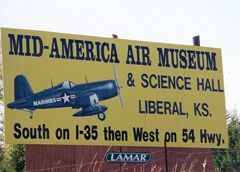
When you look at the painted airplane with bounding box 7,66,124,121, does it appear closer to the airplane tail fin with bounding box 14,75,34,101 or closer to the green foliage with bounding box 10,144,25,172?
the airplane tail fin with bounding box 14,75,34,101

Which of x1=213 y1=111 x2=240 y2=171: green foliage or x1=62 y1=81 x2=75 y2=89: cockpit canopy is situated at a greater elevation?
x1=62 y1=81 x2=75 y2=89: cockpit canopy

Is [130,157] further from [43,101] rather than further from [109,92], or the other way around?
[43,101]

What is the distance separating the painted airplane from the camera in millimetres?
14477

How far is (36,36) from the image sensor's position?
14.9 meters

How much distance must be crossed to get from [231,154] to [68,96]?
53.7 feet

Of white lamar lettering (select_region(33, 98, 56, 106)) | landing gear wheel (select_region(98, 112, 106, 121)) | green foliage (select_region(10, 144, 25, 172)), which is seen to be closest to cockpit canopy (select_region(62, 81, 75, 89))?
white lamar lettering (select_region(33, 98, 56, 106))

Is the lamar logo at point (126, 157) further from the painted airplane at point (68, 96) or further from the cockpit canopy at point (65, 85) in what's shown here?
the cockpit canopy at point (65, 85)

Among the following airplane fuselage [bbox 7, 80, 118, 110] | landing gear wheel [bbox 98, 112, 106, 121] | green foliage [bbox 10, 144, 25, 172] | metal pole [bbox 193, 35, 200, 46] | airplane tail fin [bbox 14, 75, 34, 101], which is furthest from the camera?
green foliage [bbox 10, 144, 25, 172]

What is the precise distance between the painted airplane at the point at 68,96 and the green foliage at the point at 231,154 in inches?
556

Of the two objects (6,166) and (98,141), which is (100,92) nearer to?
(98,141)

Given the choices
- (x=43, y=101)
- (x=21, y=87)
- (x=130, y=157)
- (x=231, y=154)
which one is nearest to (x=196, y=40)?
(x=130, y=157)

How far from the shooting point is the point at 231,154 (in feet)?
96.6

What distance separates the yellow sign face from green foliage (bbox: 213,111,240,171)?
12.3 meters

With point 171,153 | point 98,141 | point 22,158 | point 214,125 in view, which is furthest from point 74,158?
point 22,158
